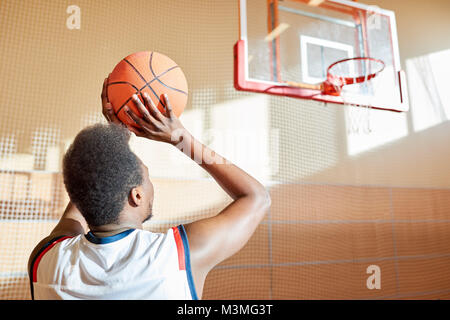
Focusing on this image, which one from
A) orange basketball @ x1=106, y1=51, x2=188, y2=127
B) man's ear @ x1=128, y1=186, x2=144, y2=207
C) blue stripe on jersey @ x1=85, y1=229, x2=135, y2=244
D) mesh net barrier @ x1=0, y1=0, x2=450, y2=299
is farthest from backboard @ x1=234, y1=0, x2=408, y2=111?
blue stripe on jersey @ x1=85, y1=229, x2=135, y2=244

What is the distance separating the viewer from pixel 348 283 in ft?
12.8

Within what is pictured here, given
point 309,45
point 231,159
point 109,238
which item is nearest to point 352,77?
point 309,45

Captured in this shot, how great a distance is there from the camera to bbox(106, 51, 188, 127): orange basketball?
1352 mm

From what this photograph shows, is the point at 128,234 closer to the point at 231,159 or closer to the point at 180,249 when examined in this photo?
the point at 180,249

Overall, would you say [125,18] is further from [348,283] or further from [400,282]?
[400,282]

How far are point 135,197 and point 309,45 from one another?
9.46ft

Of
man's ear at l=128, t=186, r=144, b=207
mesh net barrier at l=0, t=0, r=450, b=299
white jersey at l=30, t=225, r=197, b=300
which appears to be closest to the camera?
white jersey at l=30, t=225, r=197, b=300

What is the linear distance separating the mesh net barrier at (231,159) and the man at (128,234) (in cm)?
250

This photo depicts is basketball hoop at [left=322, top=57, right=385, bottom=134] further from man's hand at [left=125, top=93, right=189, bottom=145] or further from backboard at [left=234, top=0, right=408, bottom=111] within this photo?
man's hand at [left=125, top=93, right=189, bottom=145]

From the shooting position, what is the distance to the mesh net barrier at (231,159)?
309 centimetres

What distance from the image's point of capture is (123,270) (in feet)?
2.45

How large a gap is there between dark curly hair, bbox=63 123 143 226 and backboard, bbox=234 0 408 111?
2.13m
